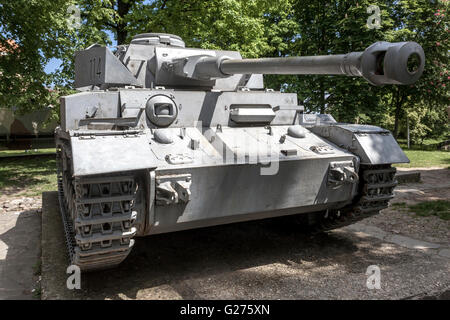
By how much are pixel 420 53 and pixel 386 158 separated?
276 centimetres

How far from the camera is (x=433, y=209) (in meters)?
8.88

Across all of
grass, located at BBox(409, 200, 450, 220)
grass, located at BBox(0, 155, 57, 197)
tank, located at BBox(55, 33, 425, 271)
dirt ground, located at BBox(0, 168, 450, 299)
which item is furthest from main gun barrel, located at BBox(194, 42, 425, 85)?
grass, located at BBox(0, 155, 57, 197)

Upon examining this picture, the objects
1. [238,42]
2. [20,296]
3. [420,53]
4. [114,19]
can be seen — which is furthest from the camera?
[238,42]

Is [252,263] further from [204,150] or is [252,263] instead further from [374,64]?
[374,64]

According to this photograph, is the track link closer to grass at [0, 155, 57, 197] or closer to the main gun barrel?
→ the main gun barrel

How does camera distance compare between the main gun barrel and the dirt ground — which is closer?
the main gun barrel

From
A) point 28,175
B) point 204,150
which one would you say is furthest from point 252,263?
point 28,175

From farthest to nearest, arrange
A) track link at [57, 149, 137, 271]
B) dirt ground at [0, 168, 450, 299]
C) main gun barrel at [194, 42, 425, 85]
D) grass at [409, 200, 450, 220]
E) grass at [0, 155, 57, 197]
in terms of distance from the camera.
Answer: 1. grass at [0, 155, 57, 197]
2. grass at [409, 200, 450, 220]
3. dirt ground at [0, 168, 450, 299]
4. track link at [57, 149, 137, 271]
5. main gun barrel at [194, 42, 425, 85]

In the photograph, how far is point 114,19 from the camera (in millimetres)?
14992

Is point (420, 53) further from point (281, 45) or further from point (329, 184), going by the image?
point (281, 45)

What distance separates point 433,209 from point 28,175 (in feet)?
40.1

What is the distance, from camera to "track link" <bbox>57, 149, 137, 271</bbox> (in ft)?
13.4

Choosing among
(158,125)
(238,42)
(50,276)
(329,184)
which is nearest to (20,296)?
(50,276)

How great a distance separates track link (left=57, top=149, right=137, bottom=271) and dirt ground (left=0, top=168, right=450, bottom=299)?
2.48ft
